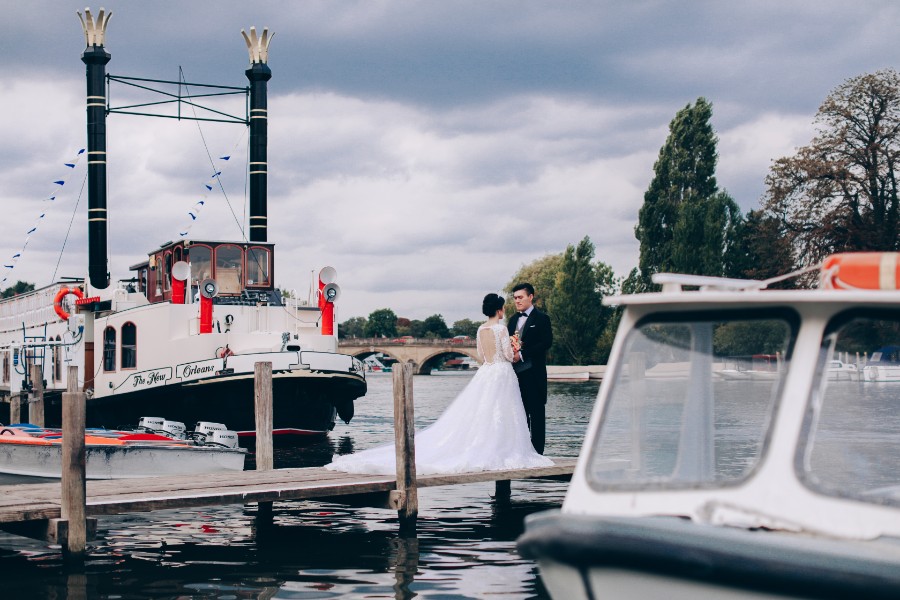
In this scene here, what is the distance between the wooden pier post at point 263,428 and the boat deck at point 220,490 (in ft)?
2.80

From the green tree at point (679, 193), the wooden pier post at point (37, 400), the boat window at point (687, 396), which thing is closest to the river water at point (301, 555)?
the boat window at point (687, 396)

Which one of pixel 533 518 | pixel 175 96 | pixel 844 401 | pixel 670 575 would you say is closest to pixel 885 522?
pixel 844 401

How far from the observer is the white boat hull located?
1639cm

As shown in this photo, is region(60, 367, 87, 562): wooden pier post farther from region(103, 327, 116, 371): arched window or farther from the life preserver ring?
the life preserver ring

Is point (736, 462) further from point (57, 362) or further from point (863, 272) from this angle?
point (57, 362)

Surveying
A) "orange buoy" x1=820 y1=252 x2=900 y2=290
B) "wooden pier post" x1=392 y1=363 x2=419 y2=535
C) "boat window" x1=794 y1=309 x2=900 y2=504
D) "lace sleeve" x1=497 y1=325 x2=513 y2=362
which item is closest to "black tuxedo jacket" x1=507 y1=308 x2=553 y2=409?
"lace sleeve" x1=497 y1=325 x2=513 y2=362

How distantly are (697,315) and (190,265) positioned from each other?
23541 mm

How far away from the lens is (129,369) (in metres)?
28.0

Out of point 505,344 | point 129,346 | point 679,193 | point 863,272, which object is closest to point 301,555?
point 505,344

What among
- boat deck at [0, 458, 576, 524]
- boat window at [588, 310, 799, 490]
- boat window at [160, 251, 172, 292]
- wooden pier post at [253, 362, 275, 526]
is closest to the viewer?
boat window at [588, 310, 799, 490]

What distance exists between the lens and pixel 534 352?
13062mm

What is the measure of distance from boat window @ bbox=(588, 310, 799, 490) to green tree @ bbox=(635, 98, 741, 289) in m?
55.4

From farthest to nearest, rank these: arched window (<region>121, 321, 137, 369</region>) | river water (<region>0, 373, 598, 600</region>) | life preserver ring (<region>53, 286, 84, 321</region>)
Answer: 1. life preserver ring (<region>53, 286, 84, 321</region>)
2. arched window (<region>121, 321, 137, 369</region>)
3. river water (<region>0, 373, 598, 600</region>)

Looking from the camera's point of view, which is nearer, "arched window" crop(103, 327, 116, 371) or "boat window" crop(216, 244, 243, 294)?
"boat window" crop(216, 244, 243, 294)
